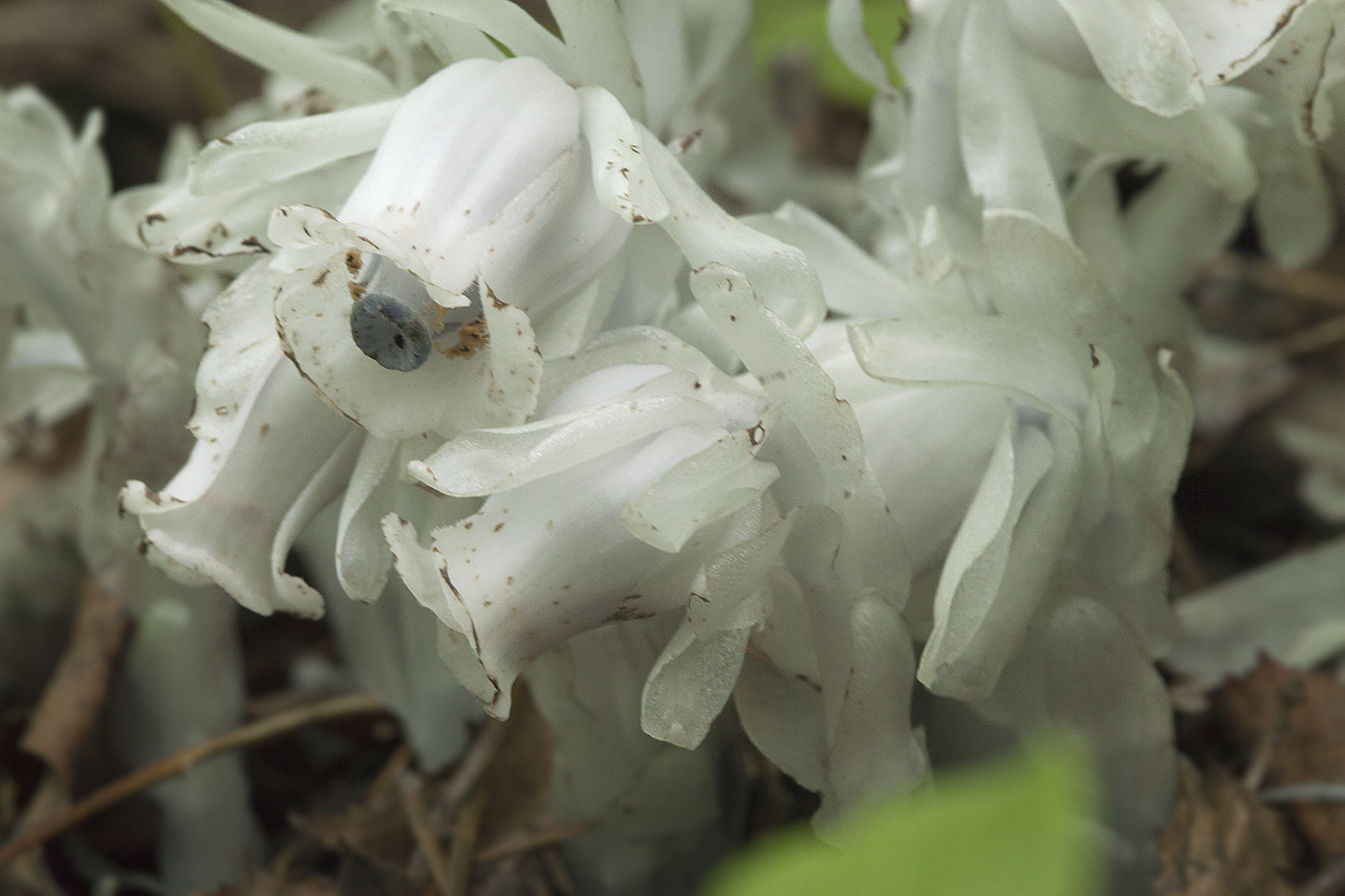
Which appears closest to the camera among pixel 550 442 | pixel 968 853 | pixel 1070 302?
pixel 968 853

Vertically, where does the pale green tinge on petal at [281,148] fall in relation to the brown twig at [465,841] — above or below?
above

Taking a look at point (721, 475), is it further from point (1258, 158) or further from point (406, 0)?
point (1258, 158)

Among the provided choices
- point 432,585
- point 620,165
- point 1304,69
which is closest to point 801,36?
point 1304,69

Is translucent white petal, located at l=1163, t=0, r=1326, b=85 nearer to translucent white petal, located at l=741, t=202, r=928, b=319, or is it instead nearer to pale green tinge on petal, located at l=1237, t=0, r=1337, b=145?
pale green tinge on petal, located at l=1237, t=0, r=1337, b=145

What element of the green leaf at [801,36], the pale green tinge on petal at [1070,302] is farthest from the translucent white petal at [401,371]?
the green leaf at [801,36]

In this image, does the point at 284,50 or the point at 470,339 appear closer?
the point at 470,339

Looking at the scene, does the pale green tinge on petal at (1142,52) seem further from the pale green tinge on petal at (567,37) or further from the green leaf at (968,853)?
the green leaf at (968,853)

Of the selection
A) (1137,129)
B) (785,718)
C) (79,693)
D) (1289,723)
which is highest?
(1137,129)

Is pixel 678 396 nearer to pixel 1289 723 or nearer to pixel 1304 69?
pixel 1304 69
